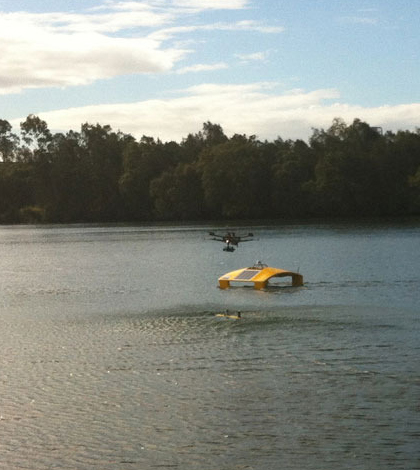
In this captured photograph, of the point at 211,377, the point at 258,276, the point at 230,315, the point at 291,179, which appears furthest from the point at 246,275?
the point at 291,179

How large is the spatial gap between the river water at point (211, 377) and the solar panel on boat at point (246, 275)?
820 millimetres

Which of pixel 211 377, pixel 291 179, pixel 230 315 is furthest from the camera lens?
pixel 291 179

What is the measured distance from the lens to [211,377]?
98.7ft

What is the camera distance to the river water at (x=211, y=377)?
2188 cm

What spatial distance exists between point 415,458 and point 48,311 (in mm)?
34365

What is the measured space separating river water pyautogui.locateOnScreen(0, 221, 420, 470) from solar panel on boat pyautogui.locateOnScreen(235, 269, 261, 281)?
0.82 m

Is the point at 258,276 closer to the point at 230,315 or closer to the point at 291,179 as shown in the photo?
the point at 230,315

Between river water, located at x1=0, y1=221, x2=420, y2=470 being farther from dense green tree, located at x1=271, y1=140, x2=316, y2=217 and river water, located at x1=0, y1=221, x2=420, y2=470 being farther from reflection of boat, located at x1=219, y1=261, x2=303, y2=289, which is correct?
dense green tree, located at x1=271, y1=140, x2=316, y2=217

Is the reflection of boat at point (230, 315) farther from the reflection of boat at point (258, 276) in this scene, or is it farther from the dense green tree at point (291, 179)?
the dense green tree at point (291, 179)

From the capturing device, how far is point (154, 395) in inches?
1093

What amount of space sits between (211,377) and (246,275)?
30468 mm

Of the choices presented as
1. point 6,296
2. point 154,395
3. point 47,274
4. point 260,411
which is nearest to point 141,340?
point 154,395

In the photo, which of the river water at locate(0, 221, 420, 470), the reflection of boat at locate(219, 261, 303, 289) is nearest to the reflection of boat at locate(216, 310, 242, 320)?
the river water at locate(0, 221, 420, 470)

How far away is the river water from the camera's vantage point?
71.8 feet
